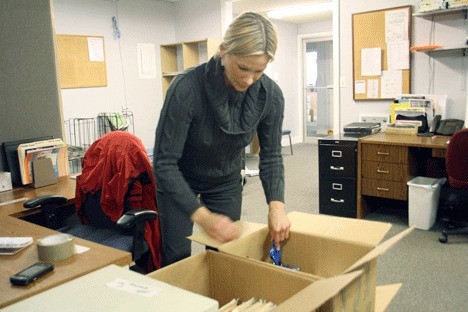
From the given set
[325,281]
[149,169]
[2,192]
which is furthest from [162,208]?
[2,192]

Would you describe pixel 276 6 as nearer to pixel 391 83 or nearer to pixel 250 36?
pixel 391 83

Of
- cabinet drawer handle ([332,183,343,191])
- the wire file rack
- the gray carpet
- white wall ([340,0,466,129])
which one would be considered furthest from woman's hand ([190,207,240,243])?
the wire file rack

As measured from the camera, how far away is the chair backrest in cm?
314

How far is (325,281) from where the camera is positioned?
2.99ft

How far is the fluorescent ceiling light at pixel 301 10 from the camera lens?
6645 mm

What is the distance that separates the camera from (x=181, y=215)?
170cm

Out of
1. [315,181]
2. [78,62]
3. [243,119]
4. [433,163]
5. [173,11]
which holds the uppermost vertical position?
[173,11]

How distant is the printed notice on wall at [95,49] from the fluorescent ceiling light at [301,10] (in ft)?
9.53

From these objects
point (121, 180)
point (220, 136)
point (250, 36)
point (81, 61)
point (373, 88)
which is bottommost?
point (121, 180)

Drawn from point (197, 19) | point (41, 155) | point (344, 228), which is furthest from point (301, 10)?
point (344, 228)

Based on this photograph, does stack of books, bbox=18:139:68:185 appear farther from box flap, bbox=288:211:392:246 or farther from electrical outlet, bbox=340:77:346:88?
electrical outlet, bbox=340:77:346:88

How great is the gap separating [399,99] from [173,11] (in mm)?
4028

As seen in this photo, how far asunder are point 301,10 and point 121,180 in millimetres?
5539

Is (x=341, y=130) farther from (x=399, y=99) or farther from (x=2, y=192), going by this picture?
(x=2, y=192)
